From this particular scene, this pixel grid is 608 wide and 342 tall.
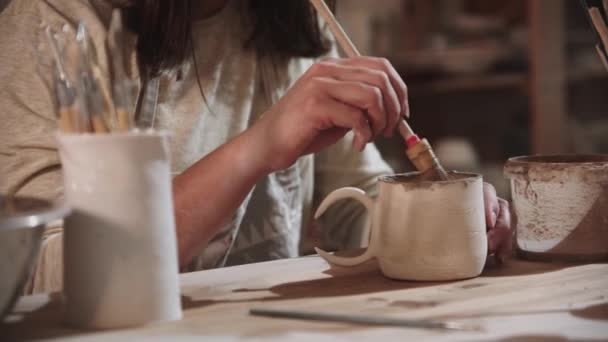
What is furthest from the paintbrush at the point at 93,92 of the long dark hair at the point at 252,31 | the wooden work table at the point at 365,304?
the long dark hair at the point at 252,31

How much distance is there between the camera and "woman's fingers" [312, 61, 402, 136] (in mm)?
966

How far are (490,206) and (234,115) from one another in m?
0.53

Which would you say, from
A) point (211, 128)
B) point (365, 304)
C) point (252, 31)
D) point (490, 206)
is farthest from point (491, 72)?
point (365, 304)

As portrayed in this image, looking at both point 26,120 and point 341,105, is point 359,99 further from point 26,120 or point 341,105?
point 26,120

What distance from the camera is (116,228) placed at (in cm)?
77

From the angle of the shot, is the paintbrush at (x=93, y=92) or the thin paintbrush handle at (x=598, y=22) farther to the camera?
the thin paintbrush handle at (x=598, y=22)

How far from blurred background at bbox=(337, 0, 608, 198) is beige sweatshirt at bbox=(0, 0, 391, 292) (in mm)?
1295

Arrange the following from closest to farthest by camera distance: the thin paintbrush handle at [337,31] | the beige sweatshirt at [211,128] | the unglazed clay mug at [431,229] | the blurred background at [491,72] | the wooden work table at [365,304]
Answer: the wooden work table at [365,304] < the unglazed clay mug at [431,229] < the thin paintbrush handle at [337,31] < the beige sweatshirt at [211,128] < the blurred background at [491,72]

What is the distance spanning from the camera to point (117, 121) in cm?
80

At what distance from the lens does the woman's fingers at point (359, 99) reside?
959 mm

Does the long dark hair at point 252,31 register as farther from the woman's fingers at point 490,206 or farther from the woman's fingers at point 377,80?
the woman's fingers at point 490,206

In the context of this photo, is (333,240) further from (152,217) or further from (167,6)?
(152,217)

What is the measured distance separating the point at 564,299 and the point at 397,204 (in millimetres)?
194

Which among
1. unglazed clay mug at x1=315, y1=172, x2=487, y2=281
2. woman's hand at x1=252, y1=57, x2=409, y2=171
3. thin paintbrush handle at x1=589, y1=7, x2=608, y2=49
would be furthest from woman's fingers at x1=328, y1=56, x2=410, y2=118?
thin paintbrush handle at x1=589, y1=7, x2=608, y2=49
